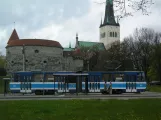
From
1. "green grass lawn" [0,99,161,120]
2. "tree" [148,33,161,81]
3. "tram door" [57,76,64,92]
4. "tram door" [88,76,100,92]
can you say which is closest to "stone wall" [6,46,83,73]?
"tree" [148,33,161,81]

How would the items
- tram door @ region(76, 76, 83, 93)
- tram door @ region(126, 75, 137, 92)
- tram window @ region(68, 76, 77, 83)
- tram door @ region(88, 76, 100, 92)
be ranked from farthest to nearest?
tram door @ region(126, 75, 137, 92) → tram door @ region(88, 76, 100, 92) → tram door @ region(76, 76, 83, 93) → tram window @ region(68, 76, 77, 83)

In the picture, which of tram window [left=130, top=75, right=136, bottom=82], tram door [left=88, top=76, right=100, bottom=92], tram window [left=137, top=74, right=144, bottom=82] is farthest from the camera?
tram window [left=137, top=74, right=144, bottom=82]

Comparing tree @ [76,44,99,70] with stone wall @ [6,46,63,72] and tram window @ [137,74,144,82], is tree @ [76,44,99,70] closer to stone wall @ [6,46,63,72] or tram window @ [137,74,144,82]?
stone wall @ [6,46,63,72]

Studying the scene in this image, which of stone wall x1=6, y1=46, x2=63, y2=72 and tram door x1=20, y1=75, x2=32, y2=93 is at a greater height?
stone wall x1=6, y1=46, x2=63, y2=72

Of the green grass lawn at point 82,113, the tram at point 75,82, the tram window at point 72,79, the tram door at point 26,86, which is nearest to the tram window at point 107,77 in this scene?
the tram at point 75,82

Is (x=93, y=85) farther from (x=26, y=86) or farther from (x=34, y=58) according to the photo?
(x=34, y=58)

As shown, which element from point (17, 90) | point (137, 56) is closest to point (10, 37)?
point (137, 56)

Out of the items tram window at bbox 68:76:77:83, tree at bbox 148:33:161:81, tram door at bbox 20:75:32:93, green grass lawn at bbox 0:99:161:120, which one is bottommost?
green grass lawn at bbox 0:99:161:120

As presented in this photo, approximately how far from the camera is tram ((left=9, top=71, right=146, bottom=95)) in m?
35.9

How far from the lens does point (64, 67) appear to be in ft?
281

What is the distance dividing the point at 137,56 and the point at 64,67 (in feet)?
68.9

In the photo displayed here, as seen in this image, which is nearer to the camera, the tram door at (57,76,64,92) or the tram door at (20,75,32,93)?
the tram door at (57,76,64,92)

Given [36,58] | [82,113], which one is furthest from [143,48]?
[82,113]

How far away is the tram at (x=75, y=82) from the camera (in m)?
35.9
